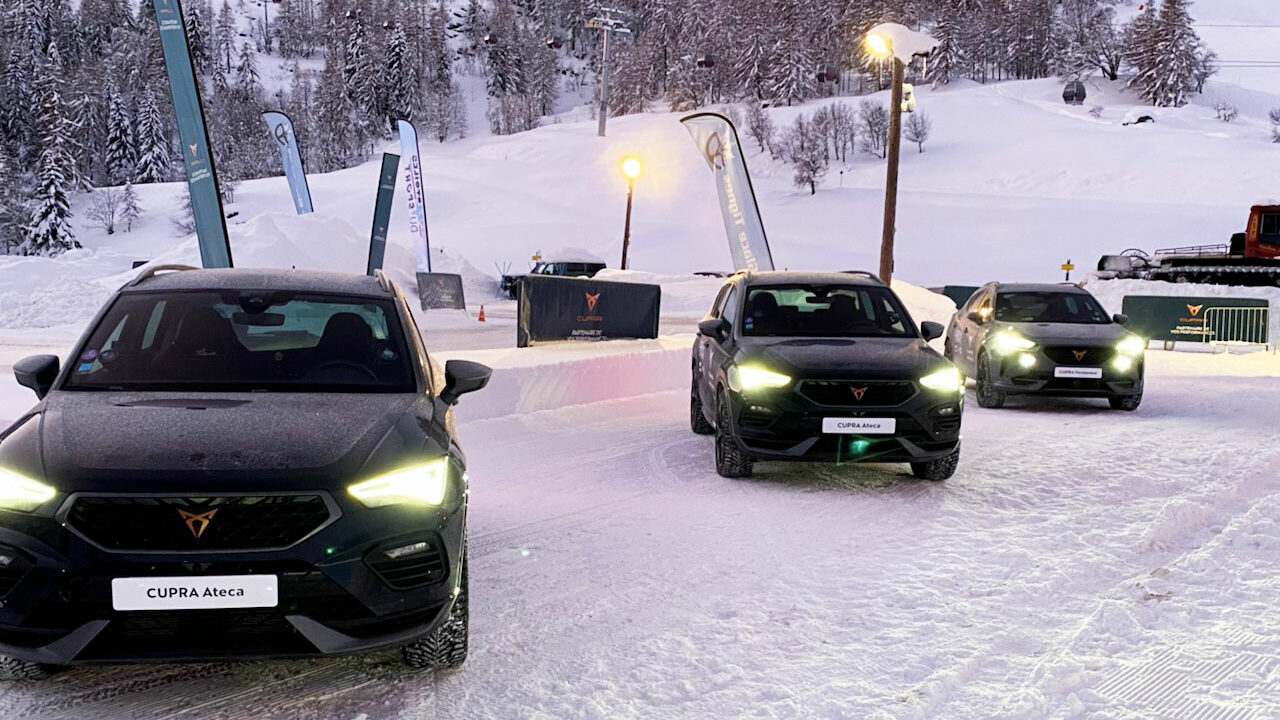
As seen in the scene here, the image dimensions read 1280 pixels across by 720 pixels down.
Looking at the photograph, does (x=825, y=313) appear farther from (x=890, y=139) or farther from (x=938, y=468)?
(x=890, y=139)

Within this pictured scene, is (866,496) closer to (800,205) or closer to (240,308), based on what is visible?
(240,308)

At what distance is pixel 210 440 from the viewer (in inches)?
141

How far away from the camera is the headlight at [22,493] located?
3316 millimetres

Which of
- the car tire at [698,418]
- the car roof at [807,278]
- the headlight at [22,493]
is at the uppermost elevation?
the headlight at [22,493]

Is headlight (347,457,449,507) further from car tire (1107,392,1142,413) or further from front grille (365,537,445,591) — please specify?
car tire (1107,392,1142,413)

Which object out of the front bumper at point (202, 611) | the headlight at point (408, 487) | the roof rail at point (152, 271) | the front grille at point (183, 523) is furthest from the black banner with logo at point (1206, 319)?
the front grille at point (183, 523)

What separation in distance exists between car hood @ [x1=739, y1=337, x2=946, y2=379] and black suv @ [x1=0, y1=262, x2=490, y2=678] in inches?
159

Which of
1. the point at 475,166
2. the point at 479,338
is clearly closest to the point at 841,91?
the point at 475,166

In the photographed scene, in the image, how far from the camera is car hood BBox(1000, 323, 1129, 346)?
1221cm

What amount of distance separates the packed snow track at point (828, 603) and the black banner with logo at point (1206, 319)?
52.9 feet

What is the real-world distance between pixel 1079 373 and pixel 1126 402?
3.03 ft

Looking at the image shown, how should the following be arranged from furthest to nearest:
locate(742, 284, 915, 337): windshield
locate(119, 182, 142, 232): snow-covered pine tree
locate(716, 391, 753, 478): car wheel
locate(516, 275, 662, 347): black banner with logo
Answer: locate(119, 182, 142, 232): snow-covered pine tree < locate(516, 275, 662, 347): black banner with logo < locate(742, 284, 915, 337): windshield < locate(716, 391, 753, 478): car wheel

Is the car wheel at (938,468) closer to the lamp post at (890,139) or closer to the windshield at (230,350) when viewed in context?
the windshield at (230,350)

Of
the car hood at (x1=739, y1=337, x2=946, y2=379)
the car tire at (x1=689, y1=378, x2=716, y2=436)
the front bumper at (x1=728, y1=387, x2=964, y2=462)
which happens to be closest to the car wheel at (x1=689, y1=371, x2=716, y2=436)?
the car tire at (x1=689, y1=378, x2=716, y2=436)
